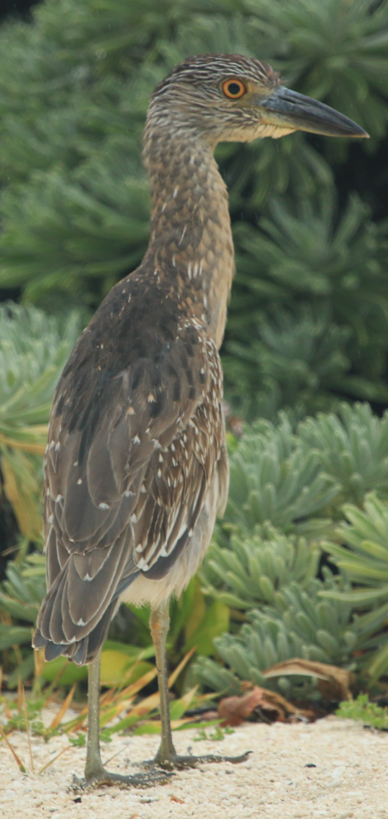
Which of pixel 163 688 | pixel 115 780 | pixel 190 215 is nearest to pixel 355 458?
pixel 190 215

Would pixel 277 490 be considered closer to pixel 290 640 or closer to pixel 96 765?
pixel 290 640

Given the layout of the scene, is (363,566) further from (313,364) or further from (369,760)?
(313,364)

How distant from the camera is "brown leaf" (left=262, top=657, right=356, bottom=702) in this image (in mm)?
3578

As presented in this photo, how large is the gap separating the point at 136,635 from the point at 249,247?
2.68 meters

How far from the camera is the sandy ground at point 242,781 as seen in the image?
260 cm

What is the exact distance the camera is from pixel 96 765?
2.86 m

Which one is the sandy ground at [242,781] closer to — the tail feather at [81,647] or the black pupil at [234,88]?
the tail feather at [81,647]

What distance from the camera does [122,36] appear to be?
634 centimetres

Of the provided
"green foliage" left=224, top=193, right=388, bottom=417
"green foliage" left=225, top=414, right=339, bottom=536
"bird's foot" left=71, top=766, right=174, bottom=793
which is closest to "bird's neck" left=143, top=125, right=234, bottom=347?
"green foliage" left=225, top=414, right=339, bottom=536

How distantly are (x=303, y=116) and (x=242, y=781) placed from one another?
8.29 feet

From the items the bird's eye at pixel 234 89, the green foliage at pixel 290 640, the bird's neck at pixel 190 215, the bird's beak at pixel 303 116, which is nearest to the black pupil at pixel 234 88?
the bird's eye at pixel 234 89

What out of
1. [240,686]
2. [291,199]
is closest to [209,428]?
[240,686]

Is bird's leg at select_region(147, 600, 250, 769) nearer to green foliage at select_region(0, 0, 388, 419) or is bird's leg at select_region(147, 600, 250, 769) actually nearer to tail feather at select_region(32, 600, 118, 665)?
tail feather at select_region(32, 600, 118, 665)

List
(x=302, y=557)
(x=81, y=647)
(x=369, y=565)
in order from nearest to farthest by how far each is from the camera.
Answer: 1. (x=81, y=647)
2. (x=369, y=565)
3. (x=302, y=557)
